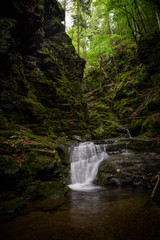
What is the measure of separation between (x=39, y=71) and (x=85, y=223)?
31.7 feet

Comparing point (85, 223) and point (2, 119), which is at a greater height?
point (2, 119)

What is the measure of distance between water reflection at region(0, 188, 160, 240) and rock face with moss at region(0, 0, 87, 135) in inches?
177

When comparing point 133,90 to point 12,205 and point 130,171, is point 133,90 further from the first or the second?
point 12,205

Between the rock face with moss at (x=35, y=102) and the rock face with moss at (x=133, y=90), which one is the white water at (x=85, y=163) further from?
the rock face with moss at (x=133, y=90)

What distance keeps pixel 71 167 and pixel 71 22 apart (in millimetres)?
17869

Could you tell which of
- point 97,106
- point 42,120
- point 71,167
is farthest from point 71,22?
point 71,167

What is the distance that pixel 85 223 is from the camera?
7.63ft

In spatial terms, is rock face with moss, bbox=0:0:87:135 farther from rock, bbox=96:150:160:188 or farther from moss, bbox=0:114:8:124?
rock, bbox=96:150:160:188

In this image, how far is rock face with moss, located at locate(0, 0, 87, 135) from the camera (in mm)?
6055

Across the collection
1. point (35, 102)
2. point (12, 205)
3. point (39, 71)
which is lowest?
point (12, 205)

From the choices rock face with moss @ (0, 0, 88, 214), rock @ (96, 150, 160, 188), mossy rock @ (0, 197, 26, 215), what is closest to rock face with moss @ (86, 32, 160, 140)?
rock @ (96, 150, 160, 188)

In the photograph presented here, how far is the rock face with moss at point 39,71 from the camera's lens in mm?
6055

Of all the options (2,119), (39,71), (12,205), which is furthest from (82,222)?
(39,71)

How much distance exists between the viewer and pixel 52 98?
9938mm
